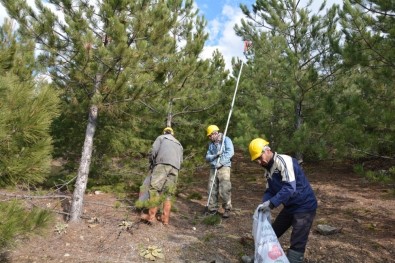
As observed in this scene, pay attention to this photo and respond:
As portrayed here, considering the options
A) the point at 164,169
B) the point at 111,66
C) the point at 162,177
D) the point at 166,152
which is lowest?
the point at 162,177

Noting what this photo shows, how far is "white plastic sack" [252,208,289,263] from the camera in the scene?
3385 millimetres

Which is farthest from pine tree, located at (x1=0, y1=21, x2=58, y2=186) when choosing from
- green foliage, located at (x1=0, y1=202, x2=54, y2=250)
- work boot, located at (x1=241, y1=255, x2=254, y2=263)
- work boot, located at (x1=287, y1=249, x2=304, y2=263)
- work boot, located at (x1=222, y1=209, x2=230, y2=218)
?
work boot, located at (x1=222, y1=209, x2=230, y2=218)

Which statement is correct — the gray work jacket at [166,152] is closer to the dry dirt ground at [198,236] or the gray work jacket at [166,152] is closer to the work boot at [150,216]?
the work boot at [150,216]

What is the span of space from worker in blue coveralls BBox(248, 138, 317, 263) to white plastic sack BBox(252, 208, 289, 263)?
142mm

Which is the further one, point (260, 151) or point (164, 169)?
point (164, 169)

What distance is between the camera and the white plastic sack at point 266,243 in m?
3.38

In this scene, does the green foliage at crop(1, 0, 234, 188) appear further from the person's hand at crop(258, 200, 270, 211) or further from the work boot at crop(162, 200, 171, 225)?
the person's hand at crop(258, 200, 270, 211)

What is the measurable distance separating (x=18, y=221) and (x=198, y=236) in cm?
330

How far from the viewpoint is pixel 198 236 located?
5695 mm

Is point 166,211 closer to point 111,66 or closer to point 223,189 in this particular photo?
point 223,189

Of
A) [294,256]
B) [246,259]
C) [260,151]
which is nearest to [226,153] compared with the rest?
[246,259]

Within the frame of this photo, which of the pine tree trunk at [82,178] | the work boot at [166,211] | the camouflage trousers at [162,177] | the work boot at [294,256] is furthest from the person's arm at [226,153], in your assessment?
the work boot at [294,256]

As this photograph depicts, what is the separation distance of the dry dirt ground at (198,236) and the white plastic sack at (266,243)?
3.87ft

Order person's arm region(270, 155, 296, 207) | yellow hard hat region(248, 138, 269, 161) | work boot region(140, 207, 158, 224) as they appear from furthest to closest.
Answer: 1. work boot region(140, 207, 158, 224)
2. yellow hard hat region(248, 138, 269, 161)
3. person's arm region(270, 155, 296, 207)
